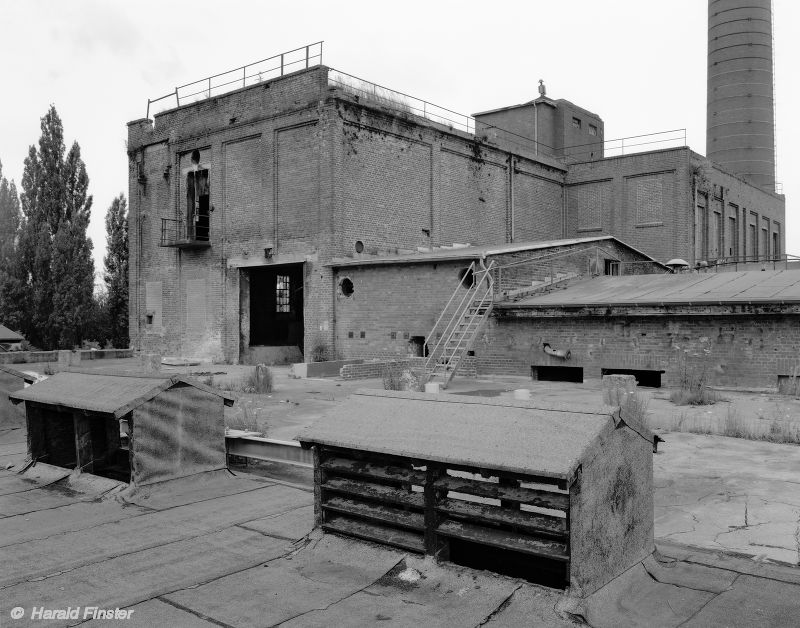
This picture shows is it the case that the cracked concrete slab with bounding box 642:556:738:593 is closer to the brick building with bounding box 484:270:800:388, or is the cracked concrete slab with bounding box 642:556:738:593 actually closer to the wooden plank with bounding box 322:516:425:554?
the wooden plank with bounding box 322:516:425:554

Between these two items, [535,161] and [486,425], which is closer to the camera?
[486,425]

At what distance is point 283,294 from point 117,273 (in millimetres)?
14144

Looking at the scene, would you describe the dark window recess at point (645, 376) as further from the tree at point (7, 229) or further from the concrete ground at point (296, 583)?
the tree at point (7, 229)

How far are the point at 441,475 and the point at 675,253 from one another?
27912 millimetres

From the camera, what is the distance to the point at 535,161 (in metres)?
30.0

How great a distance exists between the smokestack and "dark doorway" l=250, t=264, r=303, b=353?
27.5m

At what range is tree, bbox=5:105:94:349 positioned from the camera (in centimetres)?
3353

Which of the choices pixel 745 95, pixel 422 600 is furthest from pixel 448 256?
pixel 745 95

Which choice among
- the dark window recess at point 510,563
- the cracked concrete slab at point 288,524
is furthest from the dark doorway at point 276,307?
the dark window recess at point 510,563

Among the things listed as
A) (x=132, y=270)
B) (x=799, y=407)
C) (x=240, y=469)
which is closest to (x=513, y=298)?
(x=799, y=407)

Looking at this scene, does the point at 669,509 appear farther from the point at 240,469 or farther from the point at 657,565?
the point at 240,469

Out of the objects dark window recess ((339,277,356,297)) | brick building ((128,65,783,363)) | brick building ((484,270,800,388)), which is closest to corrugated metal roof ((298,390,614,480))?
brick building ((484,270,800,388))

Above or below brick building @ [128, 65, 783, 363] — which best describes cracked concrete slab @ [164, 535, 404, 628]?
below

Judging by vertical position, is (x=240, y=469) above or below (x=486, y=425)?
below
